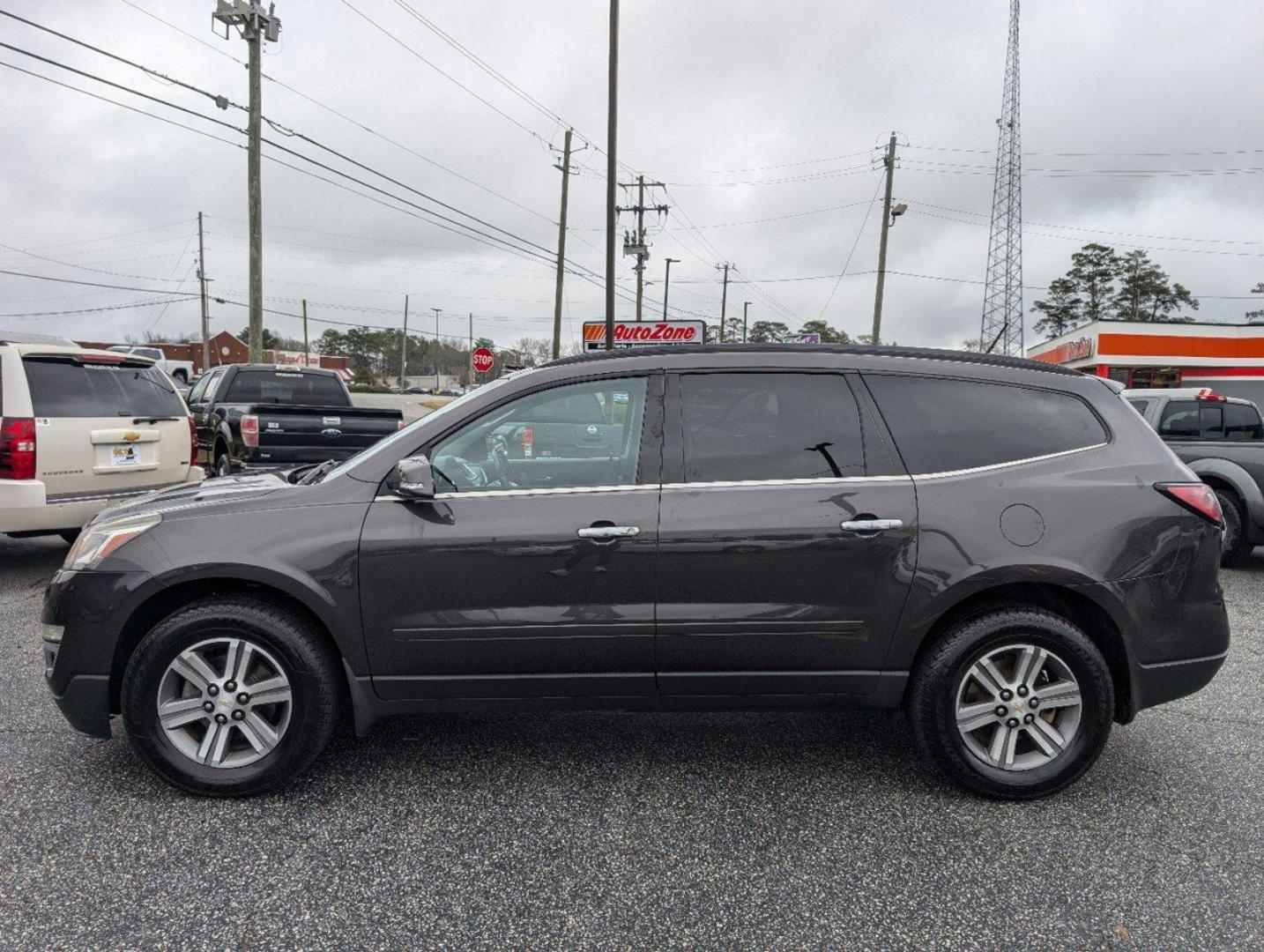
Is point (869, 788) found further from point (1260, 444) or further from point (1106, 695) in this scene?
point (1260, 444)

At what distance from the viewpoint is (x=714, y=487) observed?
2953mm

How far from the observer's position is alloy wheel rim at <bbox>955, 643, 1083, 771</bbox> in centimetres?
297

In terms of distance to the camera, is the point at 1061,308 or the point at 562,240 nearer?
the point at 562,240

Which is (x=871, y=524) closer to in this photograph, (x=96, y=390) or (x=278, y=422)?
(x=96, y=390)

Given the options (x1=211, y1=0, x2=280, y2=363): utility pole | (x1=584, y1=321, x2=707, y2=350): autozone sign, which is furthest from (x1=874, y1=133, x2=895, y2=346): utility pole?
(x1=211, y1=0, x2=280, y2=363): utility pole

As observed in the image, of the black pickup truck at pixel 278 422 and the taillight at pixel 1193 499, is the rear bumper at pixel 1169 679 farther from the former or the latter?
the black pickup truck at pixel 278 422

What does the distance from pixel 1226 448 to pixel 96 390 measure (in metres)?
10.1

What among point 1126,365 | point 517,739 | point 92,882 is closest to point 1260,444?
point 517,739

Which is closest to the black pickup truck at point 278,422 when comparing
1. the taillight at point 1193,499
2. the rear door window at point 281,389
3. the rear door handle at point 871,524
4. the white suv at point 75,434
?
the rear door window at point 281,389

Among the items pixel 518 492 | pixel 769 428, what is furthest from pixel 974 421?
pixel 518 492

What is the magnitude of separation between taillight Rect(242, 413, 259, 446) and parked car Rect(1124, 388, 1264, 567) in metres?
9.06

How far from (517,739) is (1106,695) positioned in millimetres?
2394

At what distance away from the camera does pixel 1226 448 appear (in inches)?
297

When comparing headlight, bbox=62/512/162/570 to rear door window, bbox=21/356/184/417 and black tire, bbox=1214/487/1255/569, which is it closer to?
rear door window, bbox=21/356/184/417
